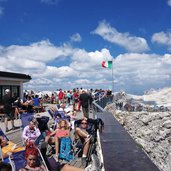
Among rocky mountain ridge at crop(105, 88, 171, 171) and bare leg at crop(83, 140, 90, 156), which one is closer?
bare leg at crop(83, 140, 90, 156)

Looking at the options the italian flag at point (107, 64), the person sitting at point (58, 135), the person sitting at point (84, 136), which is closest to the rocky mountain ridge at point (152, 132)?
the italian flag at point (107, 64)

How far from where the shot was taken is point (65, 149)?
8.10 m

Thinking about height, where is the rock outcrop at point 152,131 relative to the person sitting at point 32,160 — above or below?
below

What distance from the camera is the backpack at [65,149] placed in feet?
26.1

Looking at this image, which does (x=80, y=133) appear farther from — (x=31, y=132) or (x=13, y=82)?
(x=13, y=82)

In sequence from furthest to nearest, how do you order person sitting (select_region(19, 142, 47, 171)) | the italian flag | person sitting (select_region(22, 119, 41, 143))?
1. the italian flag
2. person sitting (select_region(22, 119, 41, 143))
3. person sitting (select_region(19, 142, 47, 171))

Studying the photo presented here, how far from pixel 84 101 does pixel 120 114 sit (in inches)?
319

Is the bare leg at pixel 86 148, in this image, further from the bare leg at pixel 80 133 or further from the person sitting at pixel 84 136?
the bare leg at pixel 80 133

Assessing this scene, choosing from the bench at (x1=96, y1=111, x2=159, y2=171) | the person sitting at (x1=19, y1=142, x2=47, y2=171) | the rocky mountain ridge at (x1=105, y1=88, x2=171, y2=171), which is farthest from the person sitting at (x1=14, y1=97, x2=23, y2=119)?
the person sitting at (x1=19, y1=142, x2=47, y2=171)

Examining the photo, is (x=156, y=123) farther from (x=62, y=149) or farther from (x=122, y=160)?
(x=122, y=160)

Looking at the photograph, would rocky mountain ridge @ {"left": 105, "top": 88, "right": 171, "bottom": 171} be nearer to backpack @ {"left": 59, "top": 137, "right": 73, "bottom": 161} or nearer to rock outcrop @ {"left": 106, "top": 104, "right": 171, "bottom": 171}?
rock outcrop @ {"left": 106, "top": 104, "right": 171, "bottom": 171}

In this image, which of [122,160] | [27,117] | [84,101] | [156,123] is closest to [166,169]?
[84,101]

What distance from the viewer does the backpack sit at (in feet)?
26.1

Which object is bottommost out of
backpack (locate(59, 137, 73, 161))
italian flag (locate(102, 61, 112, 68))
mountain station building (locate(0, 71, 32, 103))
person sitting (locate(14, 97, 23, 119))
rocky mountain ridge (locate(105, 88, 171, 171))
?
rocky mountain ridge (locate(105, 88, 171, 171))
